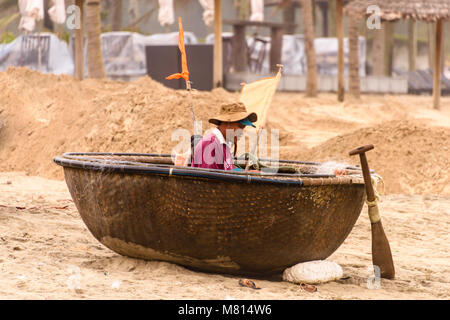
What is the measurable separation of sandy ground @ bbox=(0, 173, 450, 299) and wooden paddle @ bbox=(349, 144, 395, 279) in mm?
104

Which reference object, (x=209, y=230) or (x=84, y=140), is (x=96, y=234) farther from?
(x=84, y=140)

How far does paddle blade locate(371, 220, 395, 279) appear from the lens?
15.8 ft

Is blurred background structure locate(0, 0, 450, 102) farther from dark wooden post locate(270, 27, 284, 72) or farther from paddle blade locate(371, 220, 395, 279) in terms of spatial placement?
paddle blade locate(371, 220, 395, 279)

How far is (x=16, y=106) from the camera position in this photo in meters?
12.3

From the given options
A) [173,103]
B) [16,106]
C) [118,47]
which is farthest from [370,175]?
[118,47]

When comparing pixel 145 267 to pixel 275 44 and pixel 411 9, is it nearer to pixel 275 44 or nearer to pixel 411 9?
pixel 411 9

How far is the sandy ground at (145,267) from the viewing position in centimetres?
410

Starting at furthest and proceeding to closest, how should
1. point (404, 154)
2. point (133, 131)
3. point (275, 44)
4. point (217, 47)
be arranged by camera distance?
point (275, 44), point (217, 47), point (133, 131), point (404, 154)

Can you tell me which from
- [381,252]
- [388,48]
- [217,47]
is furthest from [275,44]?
[381,252]

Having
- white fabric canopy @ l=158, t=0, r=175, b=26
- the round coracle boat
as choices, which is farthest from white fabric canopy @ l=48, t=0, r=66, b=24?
the round coracle boat

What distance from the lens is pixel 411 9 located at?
16234 millimetres

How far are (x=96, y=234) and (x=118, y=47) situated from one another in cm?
1814

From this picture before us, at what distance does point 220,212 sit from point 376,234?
1157 millimetres

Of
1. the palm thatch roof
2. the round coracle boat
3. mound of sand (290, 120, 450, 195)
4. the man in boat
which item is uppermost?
the palm thatch roof
